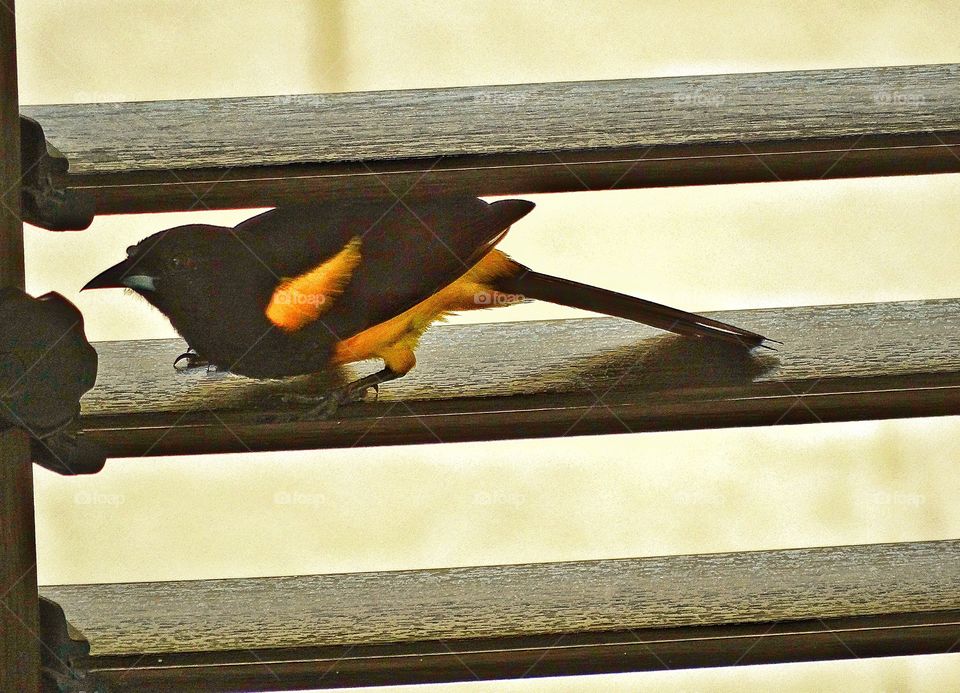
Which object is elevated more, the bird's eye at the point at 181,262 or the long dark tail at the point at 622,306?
the bird's eye at the point at 181,262

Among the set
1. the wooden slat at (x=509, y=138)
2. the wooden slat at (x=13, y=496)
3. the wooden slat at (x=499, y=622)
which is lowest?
the wooden slat at (x=499, y=622)

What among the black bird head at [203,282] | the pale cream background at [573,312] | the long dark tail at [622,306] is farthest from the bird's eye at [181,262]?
the pale cream background at [573,312]

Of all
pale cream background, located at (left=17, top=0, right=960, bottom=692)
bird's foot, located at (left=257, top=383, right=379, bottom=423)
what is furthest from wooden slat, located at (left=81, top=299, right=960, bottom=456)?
pale cream background, located at (left=17, top=0, right=960, bottom=692)

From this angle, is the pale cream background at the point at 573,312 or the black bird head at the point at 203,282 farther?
the pale cream background at the point at 573,312

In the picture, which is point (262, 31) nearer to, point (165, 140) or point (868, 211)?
point (165, 140)

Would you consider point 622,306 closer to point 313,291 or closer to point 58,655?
point 313,291

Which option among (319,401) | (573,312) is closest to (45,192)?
(319,401)

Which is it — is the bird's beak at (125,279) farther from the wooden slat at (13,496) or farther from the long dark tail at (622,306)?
the long dark tail at (622,306)

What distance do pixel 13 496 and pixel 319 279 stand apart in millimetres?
180

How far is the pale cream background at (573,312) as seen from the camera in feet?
2.47

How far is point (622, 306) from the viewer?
512 millimetres

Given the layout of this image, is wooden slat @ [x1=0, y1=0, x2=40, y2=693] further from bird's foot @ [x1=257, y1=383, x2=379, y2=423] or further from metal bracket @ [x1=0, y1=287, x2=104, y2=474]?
bird's foot @ [x1=257, y1=383, x2=379, y2=423]

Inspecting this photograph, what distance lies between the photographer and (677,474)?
2.80 ft

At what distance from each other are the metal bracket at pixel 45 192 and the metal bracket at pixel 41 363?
5cm
